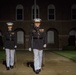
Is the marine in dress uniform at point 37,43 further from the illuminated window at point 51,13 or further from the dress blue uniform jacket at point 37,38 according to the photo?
the illuminated window at point 51,13

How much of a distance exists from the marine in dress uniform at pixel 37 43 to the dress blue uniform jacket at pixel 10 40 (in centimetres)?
148

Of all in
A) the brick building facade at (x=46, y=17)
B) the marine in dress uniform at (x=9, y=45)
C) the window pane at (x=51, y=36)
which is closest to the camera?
the marine in dress uniform at (x=9, y=45)

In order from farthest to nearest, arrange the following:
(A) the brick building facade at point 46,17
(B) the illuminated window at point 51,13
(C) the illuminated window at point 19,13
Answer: (B) the illuminated window at point 51,13 → (C) the illuminated window at point 19,13 → (A) the brick building facade at point 46,17

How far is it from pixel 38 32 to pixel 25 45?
1506 inches

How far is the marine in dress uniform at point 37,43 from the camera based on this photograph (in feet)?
44.1

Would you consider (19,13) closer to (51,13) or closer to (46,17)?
(46,17)

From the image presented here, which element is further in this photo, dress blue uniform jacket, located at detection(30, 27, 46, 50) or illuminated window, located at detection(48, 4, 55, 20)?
illuminated window, located at detection(48, 4, 55, 20)

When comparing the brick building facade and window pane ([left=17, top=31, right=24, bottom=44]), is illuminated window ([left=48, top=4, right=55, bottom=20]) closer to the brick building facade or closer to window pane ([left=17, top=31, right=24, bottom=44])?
the brick building facade

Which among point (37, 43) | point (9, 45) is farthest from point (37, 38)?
point (9, 45)

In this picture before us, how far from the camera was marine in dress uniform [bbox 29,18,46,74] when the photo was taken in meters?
13.4

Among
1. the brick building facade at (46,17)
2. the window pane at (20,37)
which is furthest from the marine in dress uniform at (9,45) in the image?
the window pane at (20,37)

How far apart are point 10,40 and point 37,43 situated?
6.19ft

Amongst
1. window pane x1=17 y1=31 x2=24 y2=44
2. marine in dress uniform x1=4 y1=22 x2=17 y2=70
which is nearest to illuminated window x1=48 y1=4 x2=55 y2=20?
window pane x1=17 y1=31 x2=24 y2=44

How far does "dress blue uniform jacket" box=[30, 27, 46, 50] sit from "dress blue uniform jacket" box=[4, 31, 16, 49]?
4.86ft
